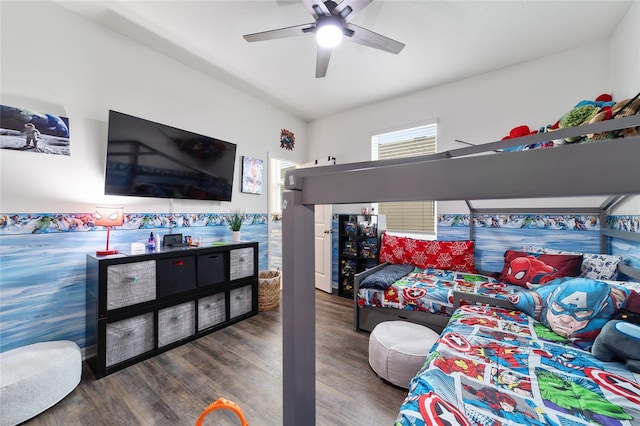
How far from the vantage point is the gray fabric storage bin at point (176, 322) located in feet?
7.52

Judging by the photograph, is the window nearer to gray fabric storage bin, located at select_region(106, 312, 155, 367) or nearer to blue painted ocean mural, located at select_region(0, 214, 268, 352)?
gray fabric storage bin, located at select_region(106, 312, 155, 367)

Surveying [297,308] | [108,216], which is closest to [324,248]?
[108,216]

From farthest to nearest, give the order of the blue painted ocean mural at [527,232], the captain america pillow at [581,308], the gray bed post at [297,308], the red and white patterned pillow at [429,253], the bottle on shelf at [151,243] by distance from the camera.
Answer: the red and white patterned pillow at [429,253], the bottle on shelf at [151,243], the blue painted ocean mural at [527,232], the captain america pillow at [581,308], the gray bed post at [297,308]

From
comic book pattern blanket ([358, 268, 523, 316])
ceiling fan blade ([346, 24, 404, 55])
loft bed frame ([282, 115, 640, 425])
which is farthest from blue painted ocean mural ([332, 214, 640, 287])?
loft bed frame ([282, 115, 640, 425])

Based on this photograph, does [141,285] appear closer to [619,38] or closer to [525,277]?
[525,277]

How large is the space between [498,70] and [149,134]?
3.87m

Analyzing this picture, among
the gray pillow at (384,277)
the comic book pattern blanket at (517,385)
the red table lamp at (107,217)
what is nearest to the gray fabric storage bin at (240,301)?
the red table lamp at (107,217)

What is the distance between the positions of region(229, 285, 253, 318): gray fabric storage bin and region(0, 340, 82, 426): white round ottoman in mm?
1276

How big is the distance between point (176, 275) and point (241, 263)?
0.71m

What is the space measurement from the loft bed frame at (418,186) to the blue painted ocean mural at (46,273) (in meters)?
2.49

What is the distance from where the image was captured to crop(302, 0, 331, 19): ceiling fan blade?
5.54 ft

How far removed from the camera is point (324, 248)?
400 centimetres

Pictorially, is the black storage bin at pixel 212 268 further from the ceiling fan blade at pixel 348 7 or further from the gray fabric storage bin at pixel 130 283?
the ceiling fan blade at pixel 348 7

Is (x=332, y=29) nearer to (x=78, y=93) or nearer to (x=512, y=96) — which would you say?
(x=78, y=93)
